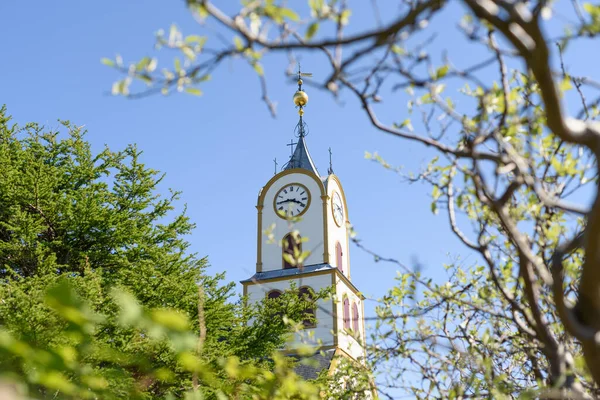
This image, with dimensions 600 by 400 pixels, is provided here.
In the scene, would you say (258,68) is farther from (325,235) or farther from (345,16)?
(325,235)

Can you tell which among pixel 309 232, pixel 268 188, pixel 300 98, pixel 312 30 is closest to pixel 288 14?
pixel 312 30

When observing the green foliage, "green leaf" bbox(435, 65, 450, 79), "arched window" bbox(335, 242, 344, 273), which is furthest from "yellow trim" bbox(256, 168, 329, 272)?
"green leaf" bbox(435, 65, 450, 79)

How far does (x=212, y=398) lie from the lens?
8492mm

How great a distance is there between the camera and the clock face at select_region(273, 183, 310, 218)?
2478cm

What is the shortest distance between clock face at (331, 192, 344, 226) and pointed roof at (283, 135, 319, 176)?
1327mm

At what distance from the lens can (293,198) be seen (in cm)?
2534

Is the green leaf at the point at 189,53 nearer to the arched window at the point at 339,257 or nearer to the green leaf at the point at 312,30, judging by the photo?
the green leaf at the point at 312,30

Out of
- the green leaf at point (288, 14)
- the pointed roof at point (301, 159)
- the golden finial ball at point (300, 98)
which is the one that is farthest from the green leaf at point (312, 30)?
the golden finial ball at point (300, 98)

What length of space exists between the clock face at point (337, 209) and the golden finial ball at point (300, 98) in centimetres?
541

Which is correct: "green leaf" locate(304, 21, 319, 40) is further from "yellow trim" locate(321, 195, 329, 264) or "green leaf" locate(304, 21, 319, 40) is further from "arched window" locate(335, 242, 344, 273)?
"arched window" locate(335, 242, 344, 273)

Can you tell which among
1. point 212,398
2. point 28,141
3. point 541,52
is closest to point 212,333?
point 212,398

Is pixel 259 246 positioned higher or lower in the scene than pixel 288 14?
higher

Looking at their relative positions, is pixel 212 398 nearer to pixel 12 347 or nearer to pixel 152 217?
pixel 152 217

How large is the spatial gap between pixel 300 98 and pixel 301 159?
141 inches
